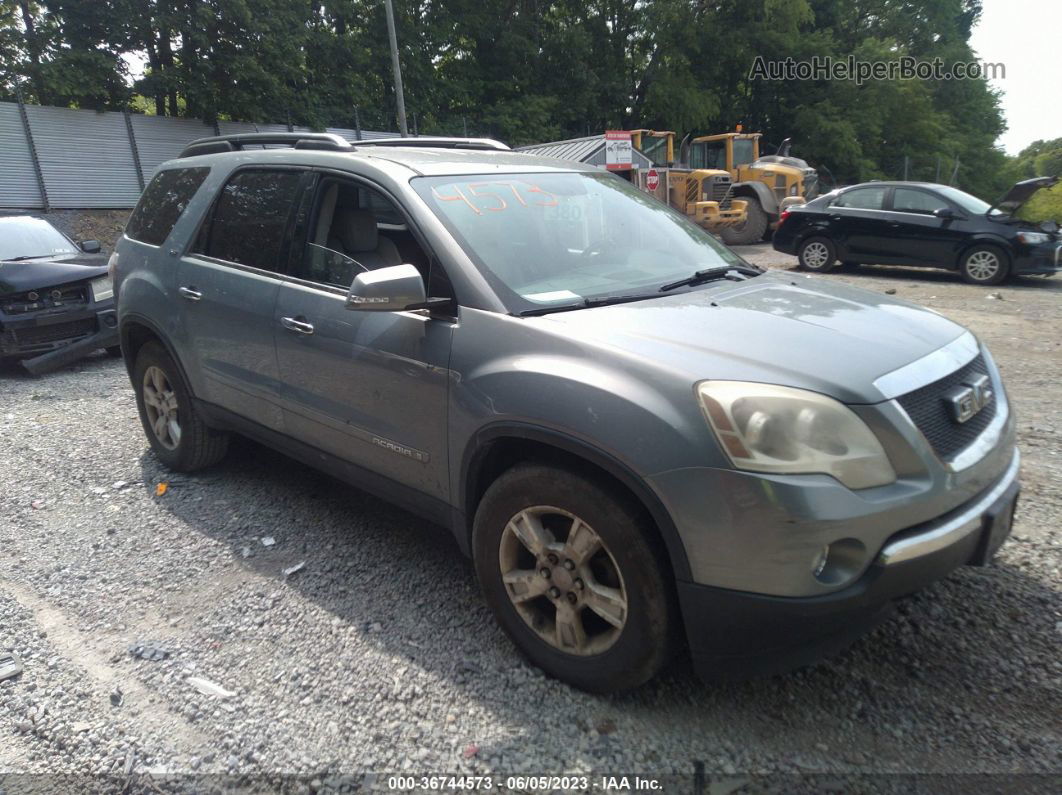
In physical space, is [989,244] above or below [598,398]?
below

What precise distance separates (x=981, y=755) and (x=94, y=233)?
2181 cm

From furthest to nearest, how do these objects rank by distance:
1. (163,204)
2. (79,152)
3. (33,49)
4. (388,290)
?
(79,152) < (33,49) < (163,204) < (388,290)

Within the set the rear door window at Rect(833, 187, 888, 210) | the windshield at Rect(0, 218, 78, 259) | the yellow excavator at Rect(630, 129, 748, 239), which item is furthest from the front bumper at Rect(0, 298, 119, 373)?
the yellow excavator at Rect(630, 129, 748, 239)

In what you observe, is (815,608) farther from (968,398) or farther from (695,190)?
(695,190)

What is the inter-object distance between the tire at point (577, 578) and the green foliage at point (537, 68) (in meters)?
22.1

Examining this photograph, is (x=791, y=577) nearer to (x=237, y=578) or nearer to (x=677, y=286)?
(x=677, y=286)

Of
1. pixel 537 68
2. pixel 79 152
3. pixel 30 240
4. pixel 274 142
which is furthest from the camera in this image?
pixel 537 68

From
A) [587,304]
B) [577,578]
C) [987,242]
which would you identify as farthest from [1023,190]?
[577,578]

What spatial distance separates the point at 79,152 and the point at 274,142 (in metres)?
19.5

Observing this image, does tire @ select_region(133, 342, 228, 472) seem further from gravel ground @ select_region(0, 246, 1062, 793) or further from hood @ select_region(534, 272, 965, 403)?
hood @ select_region(534, 272, 965, 403)

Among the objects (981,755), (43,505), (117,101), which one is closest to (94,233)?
(117,101)

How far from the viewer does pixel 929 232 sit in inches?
456

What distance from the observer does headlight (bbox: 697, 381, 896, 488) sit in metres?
2.05

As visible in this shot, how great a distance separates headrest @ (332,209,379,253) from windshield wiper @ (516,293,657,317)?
109cm
